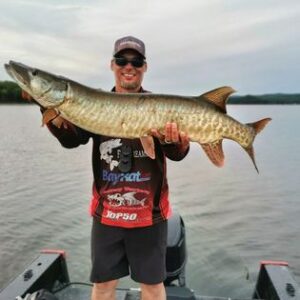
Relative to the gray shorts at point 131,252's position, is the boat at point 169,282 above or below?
below

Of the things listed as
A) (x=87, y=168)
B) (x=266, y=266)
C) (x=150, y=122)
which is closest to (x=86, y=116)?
(x=150, y=122)

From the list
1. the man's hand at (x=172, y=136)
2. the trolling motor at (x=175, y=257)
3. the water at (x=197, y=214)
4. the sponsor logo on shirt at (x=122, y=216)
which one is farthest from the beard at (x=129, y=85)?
the water at (x=197, y=214)

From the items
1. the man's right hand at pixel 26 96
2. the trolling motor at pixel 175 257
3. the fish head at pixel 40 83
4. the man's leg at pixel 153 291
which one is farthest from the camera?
the trolling motor at pixel 175 257

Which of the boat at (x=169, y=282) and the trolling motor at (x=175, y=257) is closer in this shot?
the boat at (x=169, y=282)

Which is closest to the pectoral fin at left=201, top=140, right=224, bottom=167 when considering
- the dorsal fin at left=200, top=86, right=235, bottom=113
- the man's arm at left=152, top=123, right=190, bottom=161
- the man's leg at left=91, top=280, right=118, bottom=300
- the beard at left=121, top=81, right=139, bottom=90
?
the man's arm at left=152, top=123, right=190, bottom=161

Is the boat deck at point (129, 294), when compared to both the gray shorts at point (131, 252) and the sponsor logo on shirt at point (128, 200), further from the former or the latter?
the sponsor logo on shirt at point (128, 200)

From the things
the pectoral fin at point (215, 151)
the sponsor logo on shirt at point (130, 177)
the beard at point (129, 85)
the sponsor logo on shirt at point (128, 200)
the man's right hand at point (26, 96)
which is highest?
the beard at point (129, 85)

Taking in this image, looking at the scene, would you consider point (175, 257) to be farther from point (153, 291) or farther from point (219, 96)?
point (219, 96)

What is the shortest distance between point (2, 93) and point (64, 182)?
46271 mm

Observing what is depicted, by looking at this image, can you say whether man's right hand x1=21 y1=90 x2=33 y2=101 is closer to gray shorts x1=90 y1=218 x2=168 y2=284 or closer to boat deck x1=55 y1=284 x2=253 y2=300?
gray shorts x1=90 y1=218 x2=168 y2=284

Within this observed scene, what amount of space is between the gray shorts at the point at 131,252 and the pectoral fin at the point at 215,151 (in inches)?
24.5

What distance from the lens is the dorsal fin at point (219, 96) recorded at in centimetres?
330

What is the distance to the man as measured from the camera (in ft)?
11.2

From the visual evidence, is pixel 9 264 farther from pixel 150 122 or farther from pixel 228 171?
pixel 228 171
